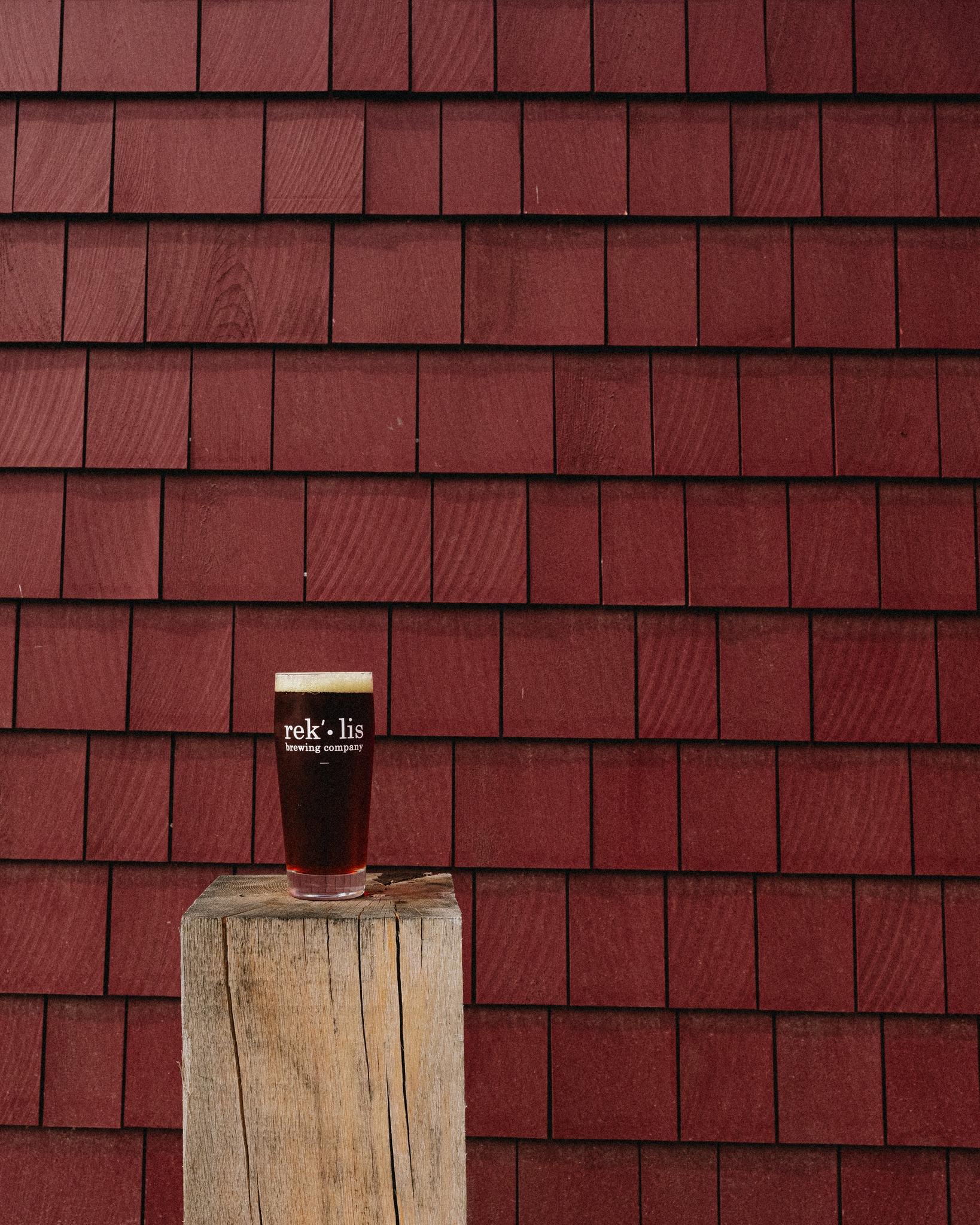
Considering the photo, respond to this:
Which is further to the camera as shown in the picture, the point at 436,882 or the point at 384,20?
the point at 384,20

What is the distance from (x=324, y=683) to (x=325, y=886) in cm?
26

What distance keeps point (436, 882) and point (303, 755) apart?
30 centimetres

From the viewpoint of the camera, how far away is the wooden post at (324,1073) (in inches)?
43.1

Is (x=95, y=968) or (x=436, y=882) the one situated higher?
(x=436, y=882)

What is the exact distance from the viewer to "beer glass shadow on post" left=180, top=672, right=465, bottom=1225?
1.09 m

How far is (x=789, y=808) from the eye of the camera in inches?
80.1

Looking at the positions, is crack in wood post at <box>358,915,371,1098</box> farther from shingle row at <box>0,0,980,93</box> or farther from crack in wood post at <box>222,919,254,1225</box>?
shingle row at <box>0,0,980,93</box>

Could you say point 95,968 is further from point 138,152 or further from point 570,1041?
point 138,152

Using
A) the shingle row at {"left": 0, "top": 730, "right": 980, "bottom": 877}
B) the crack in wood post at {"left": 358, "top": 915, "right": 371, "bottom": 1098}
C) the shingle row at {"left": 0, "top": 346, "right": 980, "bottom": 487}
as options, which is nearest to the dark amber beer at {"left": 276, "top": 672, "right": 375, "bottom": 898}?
the crack in wood post at {"left": 358, "top": 915, "right": 371, "bottom": 1098}

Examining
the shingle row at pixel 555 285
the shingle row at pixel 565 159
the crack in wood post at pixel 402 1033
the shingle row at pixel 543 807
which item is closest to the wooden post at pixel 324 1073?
the crack in wood post at pixel 402 1033

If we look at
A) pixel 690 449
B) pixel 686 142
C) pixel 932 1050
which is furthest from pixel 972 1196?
pixel 686 142

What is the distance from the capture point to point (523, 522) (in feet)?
6.82

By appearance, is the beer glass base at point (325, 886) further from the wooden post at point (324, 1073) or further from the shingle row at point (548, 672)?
the shingle row at point (548, 672)

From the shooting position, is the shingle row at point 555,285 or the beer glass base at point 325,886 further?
the shingle row at point 555,285
